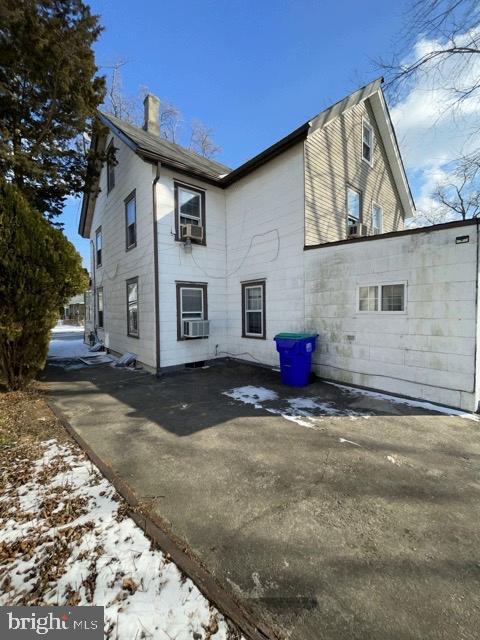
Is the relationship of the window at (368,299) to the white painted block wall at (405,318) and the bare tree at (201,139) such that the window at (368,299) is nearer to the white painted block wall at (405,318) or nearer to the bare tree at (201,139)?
the white painted block wall at (405,318)

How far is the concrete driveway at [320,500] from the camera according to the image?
1761 millimetres

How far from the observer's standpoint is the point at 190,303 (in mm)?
8750

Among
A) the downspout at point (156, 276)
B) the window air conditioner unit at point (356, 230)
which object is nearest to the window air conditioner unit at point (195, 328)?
the downspout at point (156, 276)

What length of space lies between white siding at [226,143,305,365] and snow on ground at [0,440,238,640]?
5.96 meters

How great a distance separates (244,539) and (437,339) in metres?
4.86

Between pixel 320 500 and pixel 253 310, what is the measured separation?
6.47 m

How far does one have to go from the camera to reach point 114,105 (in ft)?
58.9

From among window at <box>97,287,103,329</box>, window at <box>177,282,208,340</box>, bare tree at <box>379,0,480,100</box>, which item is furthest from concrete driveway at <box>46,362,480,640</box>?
window at <box>97,287,103,329</box>

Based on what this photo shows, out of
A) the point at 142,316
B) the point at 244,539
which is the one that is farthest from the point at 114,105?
the point at 244,539

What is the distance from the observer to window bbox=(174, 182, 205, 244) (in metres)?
8.34

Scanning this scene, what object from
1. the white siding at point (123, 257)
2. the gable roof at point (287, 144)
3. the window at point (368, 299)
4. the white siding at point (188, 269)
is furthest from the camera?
the white siding at point (123, 257)

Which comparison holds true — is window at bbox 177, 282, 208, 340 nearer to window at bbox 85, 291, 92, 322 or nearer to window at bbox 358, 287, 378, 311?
window at bbox 358, 287, 378, 311

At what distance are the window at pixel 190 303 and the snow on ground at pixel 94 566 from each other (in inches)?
227

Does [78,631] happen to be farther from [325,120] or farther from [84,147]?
[84,147]
